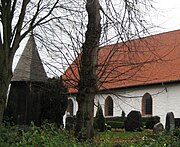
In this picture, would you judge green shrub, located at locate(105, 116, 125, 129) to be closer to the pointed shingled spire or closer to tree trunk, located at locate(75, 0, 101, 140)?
the pointed shingled spire

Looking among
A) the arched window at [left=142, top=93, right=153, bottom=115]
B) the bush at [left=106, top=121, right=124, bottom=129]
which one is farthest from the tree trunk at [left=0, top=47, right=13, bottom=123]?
the arched window at [left=142, top=93, right=153, bottom=115]

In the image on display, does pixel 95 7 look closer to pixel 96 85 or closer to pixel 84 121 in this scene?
pixel 96 85

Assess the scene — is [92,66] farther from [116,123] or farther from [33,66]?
[116,123]

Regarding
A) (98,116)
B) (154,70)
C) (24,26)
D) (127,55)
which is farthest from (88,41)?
(154,70)

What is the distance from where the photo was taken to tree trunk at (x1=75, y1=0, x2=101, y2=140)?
25.3 feet

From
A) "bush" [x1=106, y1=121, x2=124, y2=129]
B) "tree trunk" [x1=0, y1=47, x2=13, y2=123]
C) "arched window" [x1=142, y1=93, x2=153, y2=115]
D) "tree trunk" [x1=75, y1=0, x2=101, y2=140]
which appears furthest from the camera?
"arched window" [x1=142, y1=93, x2=153, y2=115]

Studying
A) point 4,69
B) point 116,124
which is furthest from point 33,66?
point 116,124

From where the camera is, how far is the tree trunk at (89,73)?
7.73 metres

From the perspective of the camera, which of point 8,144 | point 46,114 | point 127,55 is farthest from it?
point 46,114

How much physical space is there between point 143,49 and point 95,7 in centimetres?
171

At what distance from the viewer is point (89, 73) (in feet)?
25.3

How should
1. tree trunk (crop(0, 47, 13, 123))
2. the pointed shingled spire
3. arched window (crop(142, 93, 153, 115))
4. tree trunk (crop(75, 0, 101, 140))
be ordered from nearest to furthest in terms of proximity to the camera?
tree trunk (crop(75, 0, 101, 140)), the pointed shingled spire, tree trunk (crop(0, 47, 13, 123)), arched window (crop(142, 93, 153, 115))

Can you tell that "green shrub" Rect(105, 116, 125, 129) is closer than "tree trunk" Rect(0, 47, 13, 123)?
No

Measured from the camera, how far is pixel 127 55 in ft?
28.5
